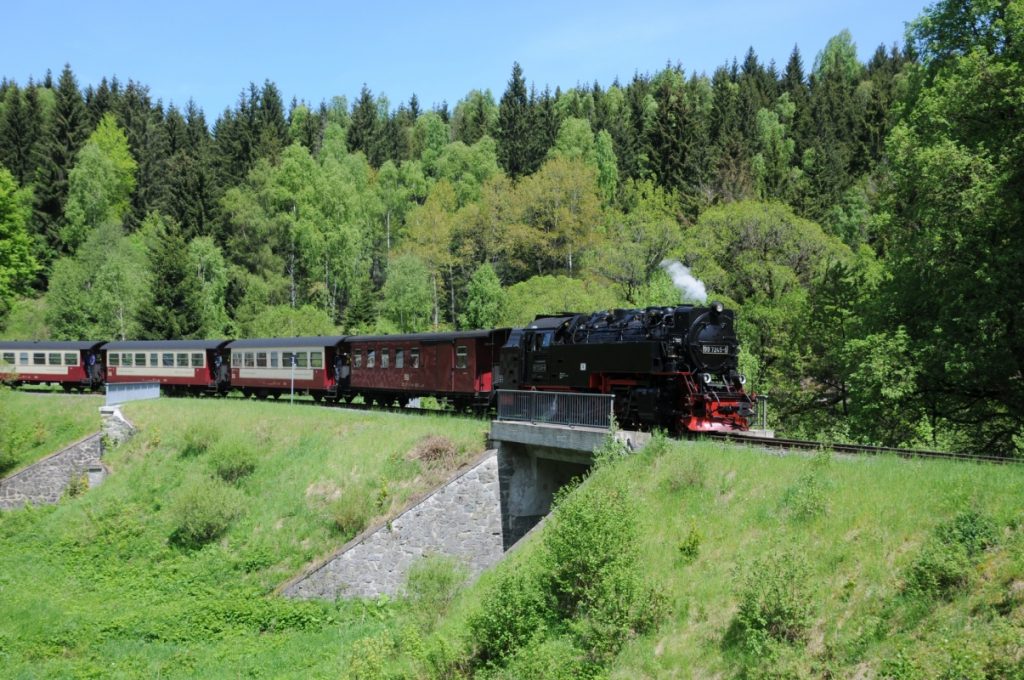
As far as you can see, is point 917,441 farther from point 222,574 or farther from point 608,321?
point 222,574

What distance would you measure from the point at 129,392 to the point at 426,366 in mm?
16187

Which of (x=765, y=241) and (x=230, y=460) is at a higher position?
(x=765, y=241)

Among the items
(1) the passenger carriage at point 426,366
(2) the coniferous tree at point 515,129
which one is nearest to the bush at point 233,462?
(1) the passenger carriage at point 426,366

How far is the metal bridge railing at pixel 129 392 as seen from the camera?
1433 inches

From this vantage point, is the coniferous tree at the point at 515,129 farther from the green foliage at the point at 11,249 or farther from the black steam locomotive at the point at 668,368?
the black steam locomotive at the point at 668,368

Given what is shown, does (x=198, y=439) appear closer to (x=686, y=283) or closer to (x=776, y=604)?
(x=776, y=604)

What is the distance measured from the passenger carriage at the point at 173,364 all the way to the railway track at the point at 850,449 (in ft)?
105

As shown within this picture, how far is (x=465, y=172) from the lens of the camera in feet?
247

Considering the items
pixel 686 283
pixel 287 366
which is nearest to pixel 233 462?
pixel 287 366

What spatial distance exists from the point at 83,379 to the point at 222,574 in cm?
3141

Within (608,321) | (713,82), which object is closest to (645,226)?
(608,321)

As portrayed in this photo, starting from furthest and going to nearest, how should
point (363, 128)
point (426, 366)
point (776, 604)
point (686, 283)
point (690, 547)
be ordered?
point (363, 128) → point (686, 283) → point (426, 366) → point (690, 547) → point (776, 604)

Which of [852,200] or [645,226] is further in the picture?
[852,200]

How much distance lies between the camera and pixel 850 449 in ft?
52.8
